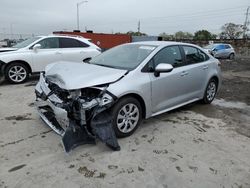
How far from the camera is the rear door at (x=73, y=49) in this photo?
931 centimetres

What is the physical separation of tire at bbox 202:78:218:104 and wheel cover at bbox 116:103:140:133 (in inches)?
97.9

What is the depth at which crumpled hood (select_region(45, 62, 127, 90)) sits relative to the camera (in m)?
3.86

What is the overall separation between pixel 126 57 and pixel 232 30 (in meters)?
66.2

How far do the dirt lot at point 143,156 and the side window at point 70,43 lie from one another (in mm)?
4379

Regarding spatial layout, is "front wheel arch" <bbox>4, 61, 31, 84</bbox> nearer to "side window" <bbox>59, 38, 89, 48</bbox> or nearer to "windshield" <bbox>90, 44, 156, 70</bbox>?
"side window" <bbox>59, 38, 89, 48</bbox>

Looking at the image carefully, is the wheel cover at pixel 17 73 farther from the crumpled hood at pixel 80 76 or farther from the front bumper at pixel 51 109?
the crumpled hood at pixel 80 76

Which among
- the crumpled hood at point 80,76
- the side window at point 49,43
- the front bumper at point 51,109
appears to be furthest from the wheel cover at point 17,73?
the crumpled hood at point 80,76

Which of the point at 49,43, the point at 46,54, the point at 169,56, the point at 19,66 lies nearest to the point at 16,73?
the point at 19,66

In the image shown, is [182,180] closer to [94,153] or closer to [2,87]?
[94,153]

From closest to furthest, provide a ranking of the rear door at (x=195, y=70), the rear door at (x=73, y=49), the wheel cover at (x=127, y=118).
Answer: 1. the wheel cover at (x=127, y=118)
2. the rear door at (x=195, y=70)
3. the rear door at (x=73, y=49)

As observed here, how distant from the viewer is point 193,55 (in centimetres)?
581

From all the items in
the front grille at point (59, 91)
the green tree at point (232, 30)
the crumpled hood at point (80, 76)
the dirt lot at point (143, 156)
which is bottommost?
the dirt lot at point (143, 156)

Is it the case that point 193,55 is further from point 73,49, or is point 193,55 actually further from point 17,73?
point 17,73

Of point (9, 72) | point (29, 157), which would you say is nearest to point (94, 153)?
point (29, 157)
